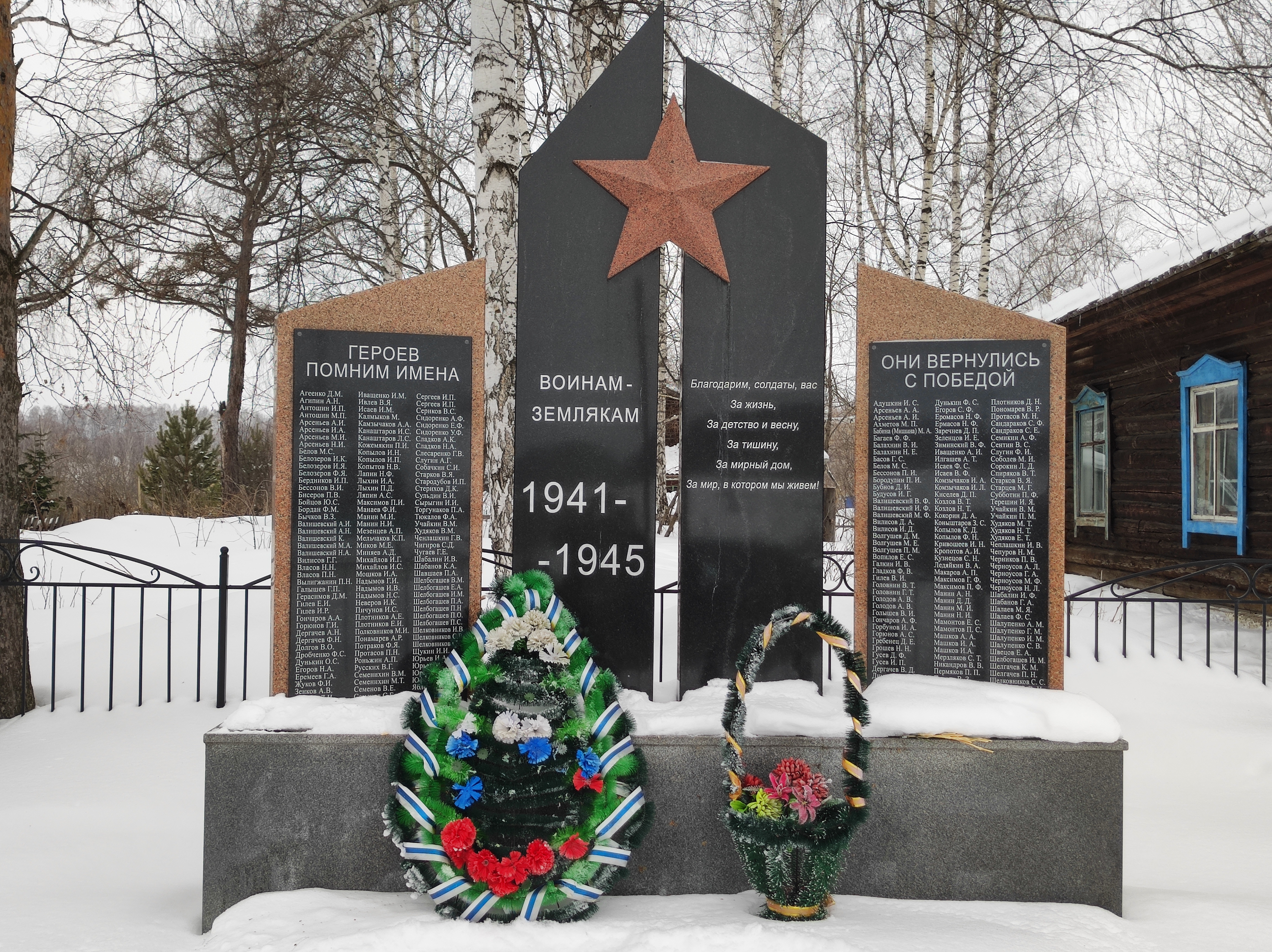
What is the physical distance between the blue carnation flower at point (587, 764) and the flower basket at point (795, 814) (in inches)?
18.8

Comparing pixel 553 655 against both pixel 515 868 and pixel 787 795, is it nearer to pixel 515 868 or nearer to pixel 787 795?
pixel 515 868

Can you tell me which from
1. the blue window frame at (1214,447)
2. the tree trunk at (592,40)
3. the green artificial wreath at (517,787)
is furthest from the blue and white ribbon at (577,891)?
the blue window frame at (1214,447)

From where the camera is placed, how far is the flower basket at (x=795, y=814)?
120 inches

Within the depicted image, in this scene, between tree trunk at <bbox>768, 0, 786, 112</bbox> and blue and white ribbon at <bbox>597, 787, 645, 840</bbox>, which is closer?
blue and white ribbon at <bbox>597, 787, 645, 840</bbox>

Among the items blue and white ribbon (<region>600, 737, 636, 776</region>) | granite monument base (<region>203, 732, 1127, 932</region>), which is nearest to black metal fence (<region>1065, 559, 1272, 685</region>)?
granite monument base (<region>203, 732, 1127, 932</region>)

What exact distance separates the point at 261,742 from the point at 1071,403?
40.2ft

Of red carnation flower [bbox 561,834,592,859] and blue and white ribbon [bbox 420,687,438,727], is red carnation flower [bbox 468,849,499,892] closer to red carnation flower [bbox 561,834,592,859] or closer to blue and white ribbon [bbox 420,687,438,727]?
red carnation flower [bbox 561,834,592,859]

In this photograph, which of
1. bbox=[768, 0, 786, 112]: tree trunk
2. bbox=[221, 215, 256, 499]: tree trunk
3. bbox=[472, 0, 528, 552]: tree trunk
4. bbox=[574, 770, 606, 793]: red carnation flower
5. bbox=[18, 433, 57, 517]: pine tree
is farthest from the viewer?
bbox=[221, 215, 256, 499]: tree trunk

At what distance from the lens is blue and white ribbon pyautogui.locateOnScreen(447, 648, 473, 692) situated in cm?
337

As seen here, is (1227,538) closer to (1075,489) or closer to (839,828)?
(1075,489)

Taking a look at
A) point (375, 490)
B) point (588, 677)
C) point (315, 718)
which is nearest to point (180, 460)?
point (375, 490)

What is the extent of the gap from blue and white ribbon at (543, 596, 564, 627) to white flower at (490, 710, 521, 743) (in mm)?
438

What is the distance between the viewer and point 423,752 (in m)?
3.26

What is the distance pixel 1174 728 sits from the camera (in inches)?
219
